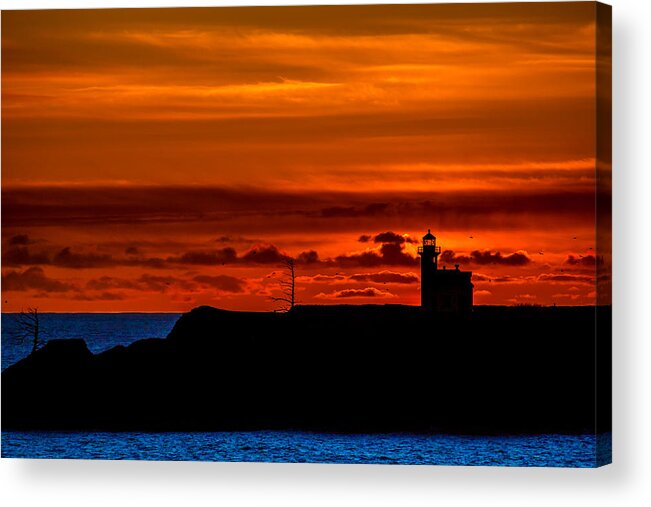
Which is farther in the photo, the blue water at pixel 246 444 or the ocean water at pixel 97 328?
the ocean water at pixel 97 328

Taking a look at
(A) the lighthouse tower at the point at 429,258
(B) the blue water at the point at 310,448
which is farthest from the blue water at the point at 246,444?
(A) the lighthouse tower at the point at 429,258

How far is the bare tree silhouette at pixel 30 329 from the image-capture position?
12.4 metres

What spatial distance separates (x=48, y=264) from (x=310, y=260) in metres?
1.92

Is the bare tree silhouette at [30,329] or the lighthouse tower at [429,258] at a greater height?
the lighthouse tower at [429,258]

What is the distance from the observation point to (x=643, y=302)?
39.0ft

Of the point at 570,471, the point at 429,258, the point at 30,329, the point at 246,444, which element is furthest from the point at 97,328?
the point at 570,471

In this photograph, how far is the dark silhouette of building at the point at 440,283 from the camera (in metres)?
12.0

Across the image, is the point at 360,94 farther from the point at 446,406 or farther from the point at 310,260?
the point at 446,406

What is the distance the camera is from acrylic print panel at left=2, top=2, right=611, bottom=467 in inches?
469

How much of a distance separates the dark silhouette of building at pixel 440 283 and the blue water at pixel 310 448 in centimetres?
95

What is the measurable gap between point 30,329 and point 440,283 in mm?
3024

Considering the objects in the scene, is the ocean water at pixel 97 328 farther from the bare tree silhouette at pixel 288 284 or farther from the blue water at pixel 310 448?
the bare tree silhouette at pixel 288 284

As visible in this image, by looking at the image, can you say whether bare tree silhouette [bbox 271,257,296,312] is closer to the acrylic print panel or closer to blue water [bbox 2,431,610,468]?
the acrylic print panel

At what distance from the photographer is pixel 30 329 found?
491 inches
